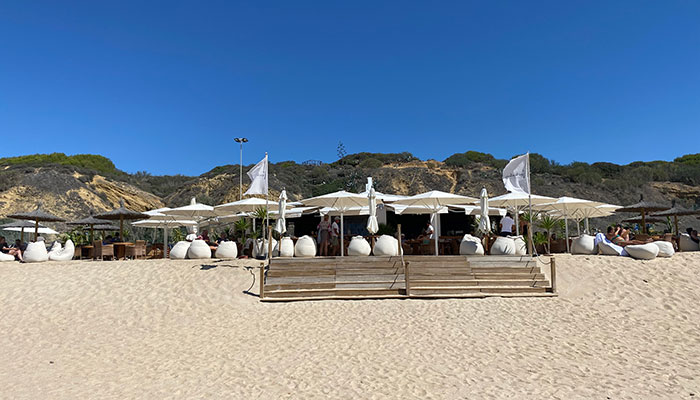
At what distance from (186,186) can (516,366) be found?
3516cm

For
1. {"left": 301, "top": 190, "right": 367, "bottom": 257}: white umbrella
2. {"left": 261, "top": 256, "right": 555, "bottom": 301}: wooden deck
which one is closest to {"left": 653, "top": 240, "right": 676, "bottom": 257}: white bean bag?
{"left": 261, "top": 256, "right": 555, "bottom": 301}: wooden deck

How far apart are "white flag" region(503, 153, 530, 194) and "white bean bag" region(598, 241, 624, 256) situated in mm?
3121

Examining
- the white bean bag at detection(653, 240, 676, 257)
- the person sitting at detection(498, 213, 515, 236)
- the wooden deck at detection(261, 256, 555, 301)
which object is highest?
the person sitting at detection(498, 213, 515, 236)

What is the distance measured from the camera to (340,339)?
7.46 m

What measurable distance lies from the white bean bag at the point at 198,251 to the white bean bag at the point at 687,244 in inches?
601

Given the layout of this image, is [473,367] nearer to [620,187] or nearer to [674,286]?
[674,286]

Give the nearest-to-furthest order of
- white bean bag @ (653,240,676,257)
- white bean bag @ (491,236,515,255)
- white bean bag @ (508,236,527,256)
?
white bean bag @ (491,236,515,255), white bean bag @ (508,236,527,256), white bean bag @ (653,240,676,257)

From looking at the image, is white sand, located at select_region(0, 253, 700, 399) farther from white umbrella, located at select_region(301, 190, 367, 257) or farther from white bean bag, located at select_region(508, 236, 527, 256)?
white umbrella, located at select_region(301, 190, 367, 257)

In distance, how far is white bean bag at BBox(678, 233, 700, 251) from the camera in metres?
14.6

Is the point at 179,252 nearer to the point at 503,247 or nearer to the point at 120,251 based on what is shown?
the point at 120,251

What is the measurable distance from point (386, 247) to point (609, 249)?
265 inches

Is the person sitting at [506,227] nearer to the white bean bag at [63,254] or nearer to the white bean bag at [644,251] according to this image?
the white bean bag at [644,251]

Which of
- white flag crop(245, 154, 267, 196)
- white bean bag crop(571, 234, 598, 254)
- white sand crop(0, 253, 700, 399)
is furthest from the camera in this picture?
white bean bag crop(571, 234, 598, 254)

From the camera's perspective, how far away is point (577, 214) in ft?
54.4
